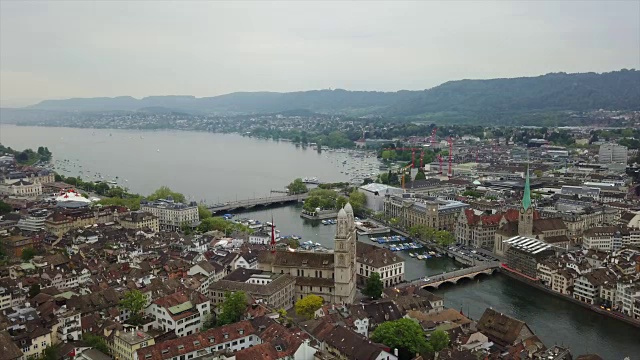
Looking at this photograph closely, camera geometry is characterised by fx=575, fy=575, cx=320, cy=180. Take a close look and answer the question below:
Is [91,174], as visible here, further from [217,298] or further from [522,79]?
[522,79]

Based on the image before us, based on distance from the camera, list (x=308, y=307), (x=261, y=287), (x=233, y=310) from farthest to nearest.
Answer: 1. (x=261, y=287)
2. (x=308, y=307)
3. (x=233, y=310)

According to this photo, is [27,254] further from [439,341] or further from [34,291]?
[439,341]

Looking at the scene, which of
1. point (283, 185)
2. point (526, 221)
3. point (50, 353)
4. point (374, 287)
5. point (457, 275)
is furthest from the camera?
point (283, 185)

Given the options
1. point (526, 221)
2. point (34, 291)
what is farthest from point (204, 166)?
point (34, 291)

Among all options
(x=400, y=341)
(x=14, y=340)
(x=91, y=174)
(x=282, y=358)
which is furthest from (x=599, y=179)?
(x=91, y=174)

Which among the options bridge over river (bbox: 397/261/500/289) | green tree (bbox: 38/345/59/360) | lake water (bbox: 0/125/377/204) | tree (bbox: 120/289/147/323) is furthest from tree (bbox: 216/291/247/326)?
lake water (bbox: 0/125/377/204)

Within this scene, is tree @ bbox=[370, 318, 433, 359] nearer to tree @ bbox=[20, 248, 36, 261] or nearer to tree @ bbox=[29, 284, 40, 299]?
tree @ bbox=[29, 284, 40, 299]

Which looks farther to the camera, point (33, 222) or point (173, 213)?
point (173, 213)
